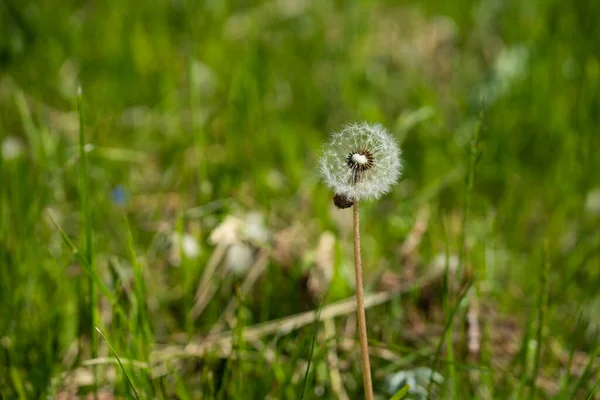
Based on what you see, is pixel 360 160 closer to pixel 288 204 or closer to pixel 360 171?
pixel 360 171

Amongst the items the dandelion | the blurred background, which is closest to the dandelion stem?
the dandelion

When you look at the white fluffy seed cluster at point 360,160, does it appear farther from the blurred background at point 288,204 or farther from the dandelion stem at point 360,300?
the blurred background at point 288,204

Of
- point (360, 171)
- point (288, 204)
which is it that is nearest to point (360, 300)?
point (360, 171)

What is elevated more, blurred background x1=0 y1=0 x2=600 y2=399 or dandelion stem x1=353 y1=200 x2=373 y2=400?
blurred background x1=0 y1=0 x2=600 y2=399

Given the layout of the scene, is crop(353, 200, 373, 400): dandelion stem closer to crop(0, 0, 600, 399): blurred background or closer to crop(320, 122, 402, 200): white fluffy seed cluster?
crop(320, 122, 402, 200): white fluffy seed cluster

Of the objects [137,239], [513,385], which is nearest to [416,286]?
[513,385]

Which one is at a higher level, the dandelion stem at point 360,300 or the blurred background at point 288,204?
the blurred background at point 288,204

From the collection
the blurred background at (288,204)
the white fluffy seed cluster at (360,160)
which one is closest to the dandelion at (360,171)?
the white fluffy seed cluster at (360,160)

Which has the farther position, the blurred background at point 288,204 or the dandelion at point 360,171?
the blurred background at point 288,204
